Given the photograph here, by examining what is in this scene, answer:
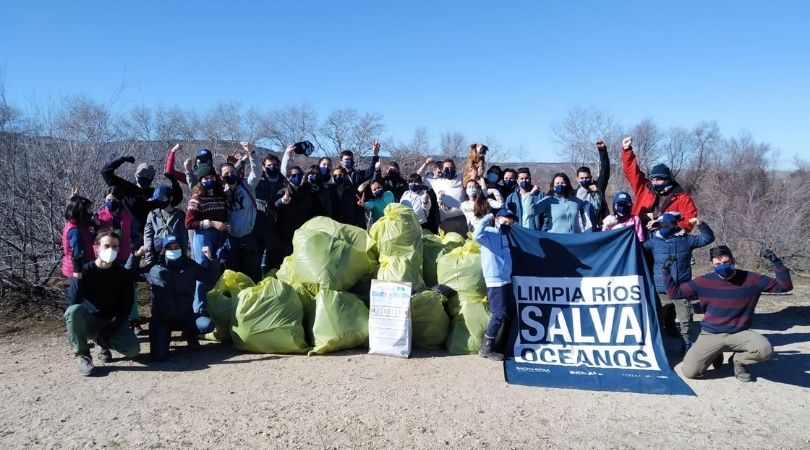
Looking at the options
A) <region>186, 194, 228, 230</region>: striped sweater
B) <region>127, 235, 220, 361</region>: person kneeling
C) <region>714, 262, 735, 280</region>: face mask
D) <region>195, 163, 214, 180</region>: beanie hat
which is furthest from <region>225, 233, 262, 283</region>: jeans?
<region>714, 262, 735, 280</region>: face mask

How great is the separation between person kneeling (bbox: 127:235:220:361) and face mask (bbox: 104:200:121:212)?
0.90m

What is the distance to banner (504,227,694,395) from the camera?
195 inches

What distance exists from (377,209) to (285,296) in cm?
219

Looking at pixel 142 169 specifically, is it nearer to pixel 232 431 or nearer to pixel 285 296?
pixel 285 296

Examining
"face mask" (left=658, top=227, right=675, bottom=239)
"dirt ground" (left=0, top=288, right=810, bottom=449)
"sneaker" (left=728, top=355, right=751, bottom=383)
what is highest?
"face mask" (left=658, top=227, right=675, bottom=239)

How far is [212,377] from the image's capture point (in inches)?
186

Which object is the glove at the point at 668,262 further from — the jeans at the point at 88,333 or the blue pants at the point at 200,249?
the jeans at the point at 88,333

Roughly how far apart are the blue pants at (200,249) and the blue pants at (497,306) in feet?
9.31

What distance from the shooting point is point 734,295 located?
15.3 ft

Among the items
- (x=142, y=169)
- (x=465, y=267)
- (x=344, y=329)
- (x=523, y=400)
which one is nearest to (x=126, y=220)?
(x=142, y=169)

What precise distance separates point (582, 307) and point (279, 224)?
12.0 feet

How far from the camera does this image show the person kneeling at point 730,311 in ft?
15.2

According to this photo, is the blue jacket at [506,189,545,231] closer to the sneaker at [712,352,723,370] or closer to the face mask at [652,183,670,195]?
the face mask at [652,183,670,195]

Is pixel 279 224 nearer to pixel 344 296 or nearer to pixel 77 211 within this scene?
pixel 344 296
